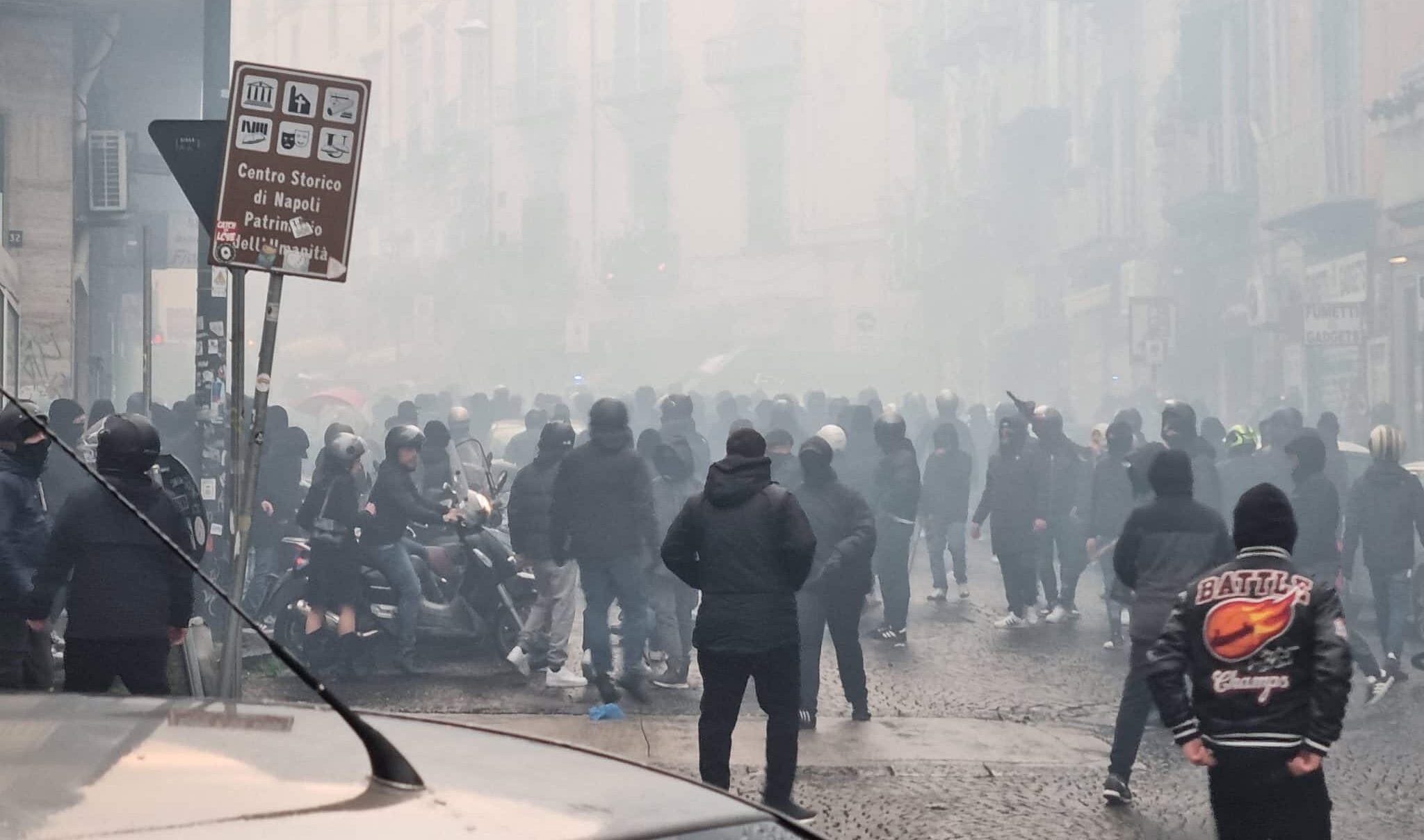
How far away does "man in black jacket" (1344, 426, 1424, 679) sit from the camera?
1038 cm

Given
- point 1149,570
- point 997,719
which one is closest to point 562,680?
point 997,719

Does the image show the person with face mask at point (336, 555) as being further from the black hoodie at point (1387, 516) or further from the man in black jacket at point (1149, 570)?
the black hoodie at point (1387, 516)

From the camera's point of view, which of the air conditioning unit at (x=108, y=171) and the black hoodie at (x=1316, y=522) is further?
the air conditioning unit at (x=108, y=171)

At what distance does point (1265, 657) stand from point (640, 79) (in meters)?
50.6

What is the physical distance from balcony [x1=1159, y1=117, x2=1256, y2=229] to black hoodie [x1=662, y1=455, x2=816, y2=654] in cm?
2496

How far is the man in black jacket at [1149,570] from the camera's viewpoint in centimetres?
671

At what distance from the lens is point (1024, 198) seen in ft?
134

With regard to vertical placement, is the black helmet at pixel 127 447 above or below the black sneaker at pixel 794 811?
above

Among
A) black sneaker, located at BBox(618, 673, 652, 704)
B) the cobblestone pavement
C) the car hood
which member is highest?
the car hood

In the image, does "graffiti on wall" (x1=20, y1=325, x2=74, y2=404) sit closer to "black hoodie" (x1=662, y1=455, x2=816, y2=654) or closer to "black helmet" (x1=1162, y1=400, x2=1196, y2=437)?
"black helmet" (x1=1162, y1=400, x2=1196, y2=437)

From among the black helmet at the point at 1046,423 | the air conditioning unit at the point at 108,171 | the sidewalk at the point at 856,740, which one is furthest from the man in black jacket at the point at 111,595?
the air conditioning unit at the point at 108,171

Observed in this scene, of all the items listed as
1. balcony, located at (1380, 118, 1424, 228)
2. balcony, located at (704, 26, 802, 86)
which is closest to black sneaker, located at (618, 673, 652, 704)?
balcony, located at (1380, 118, 1424, 228)

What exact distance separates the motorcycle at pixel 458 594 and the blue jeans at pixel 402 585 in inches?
2.1

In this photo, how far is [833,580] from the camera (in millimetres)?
8414
